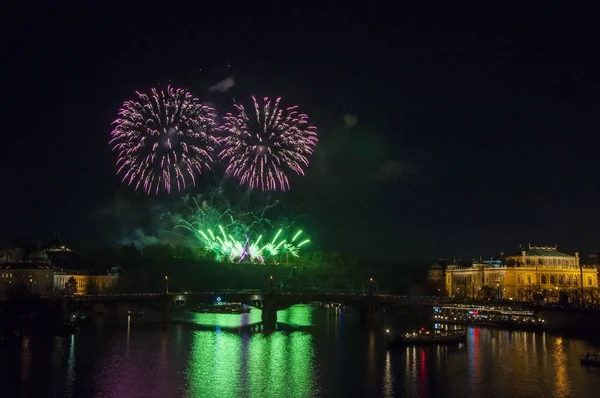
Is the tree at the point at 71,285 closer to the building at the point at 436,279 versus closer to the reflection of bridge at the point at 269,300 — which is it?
the reflection of bridge at the point at 269,300

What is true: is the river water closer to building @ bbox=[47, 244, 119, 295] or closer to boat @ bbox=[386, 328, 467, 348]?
boat @ bbox=[386, 328, 467, 348]

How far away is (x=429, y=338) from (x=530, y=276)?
6887cm

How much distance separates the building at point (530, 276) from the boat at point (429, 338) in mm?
55456

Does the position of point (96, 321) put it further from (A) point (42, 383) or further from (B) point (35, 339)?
(A) point (42, 383)

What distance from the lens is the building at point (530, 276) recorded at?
136m

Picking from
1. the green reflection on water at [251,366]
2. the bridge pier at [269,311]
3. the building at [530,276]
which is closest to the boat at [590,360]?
the green reflection on water at [251,366]

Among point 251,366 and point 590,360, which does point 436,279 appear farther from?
point 251,366

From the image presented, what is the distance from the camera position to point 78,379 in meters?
54.6

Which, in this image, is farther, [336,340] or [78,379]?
[336,340]

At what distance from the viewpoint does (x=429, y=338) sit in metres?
77.4

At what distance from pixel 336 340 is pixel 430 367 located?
21.7 meters

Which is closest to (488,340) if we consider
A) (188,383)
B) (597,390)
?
(597,390)

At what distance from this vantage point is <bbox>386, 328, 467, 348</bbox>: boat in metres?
76.2

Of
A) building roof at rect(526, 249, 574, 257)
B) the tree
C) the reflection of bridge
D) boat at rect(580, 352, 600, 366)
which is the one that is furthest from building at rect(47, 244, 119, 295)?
boat at rect(580, 352, 600, 366)
